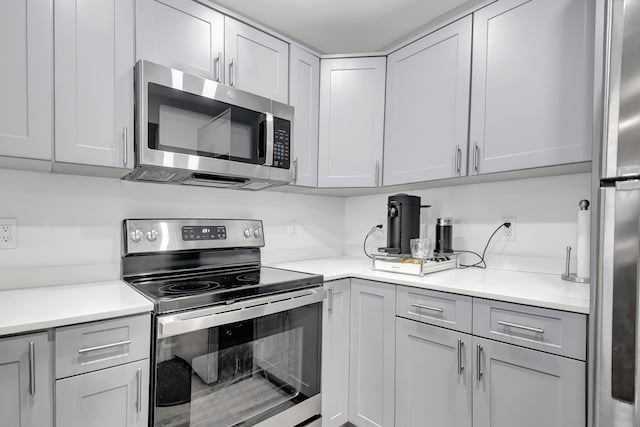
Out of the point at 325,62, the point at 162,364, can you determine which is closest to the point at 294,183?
the point at 325,62

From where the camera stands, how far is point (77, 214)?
1521 mm

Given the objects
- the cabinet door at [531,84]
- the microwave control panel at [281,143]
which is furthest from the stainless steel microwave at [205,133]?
the cabinet door at [531,84]

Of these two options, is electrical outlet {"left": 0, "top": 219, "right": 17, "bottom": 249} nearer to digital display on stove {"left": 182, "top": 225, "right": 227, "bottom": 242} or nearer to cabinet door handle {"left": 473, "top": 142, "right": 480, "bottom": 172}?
digital display on stove {"left": 182, "top": 225, "right": 227, "bottom": 242}

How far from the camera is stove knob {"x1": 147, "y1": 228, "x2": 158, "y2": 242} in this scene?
64.8 inches

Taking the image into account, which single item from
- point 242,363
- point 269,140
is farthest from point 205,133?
point 242,363

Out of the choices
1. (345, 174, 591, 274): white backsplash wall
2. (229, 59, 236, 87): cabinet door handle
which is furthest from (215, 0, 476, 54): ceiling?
(345, 174, 591, 274): white backsplash wall

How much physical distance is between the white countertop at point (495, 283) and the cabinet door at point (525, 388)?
191mm

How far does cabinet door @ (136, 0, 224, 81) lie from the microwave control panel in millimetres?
374

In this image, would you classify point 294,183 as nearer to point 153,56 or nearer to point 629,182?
point 153,56

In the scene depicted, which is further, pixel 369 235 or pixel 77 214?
pixel 369 235

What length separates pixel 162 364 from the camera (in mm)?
1178

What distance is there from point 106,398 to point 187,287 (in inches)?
19.3

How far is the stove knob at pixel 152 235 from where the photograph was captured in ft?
5.40

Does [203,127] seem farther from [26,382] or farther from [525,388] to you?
[525,388]
